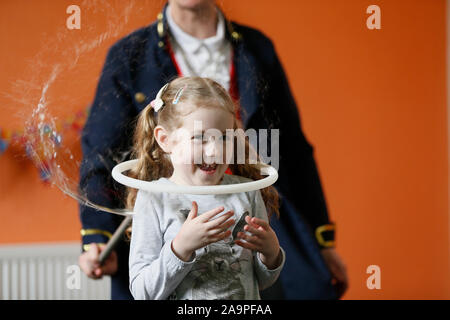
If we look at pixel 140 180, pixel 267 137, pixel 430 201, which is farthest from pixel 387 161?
pixel 140 180

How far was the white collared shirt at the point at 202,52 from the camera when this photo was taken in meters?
0.51

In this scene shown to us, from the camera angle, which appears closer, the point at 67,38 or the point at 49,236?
the point at 67,38

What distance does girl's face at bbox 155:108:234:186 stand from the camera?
16.1 inches

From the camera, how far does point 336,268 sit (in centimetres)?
76

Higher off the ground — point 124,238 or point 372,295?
point 124,238

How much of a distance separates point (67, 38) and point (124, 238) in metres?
0.20

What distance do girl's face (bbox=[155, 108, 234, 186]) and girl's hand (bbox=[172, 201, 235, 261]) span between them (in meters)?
0.03

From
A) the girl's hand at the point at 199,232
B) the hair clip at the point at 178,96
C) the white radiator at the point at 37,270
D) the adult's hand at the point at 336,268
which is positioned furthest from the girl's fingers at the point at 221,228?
the white radiator at the point at 37,270

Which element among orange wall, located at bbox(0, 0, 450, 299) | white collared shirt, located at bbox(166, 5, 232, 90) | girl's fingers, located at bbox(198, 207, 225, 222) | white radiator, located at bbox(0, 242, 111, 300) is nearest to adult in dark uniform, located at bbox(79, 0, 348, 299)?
white collared shirt, located at bbox(166, 5, 232, 90)

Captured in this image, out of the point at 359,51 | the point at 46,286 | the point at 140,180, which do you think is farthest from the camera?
the point at 46,286

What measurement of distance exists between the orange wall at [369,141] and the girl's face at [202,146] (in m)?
0.66

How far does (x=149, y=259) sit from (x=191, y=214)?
2.2 inches

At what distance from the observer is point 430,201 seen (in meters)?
1.24

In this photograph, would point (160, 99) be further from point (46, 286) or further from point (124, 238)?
point (46, 286)
